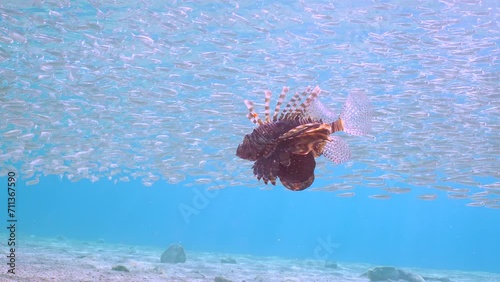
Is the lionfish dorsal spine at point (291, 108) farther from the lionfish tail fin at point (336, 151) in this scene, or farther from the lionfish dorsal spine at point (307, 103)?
the lionfish tail fin at point (336, 151)

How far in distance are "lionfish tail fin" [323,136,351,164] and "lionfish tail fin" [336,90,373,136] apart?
0.10m

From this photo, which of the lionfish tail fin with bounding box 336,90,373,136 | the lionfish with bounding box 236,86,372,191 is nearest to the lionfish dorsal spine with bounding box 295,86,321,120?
the lionfish with bounding box 236,86,372,191

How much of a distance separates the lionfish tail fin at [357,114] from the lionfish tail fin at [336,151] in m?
0.10

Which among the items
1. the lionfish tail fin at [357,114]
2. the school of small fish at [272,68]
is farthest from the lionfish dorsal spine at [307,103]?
the school of small fish at [272,68]

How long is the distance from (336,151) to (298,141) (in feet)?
1.30

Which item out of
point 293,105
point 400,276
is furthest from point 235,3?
point 293,105

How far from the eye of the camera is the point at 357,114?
8.09 ft

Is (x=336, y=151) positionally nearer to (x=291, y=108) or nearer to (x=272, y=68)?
(x=291, y=108)

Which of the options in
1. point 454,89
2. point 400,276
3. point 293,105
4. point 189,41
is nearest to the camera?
point 293,105

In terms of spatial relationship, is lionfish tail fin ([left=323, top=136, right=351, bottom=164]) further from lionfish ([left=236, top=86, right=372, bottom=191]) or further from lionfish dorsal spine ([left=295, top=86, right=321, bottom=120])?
lionfish dorsal spine ([left=295, top=86, right=321, bottom=120])

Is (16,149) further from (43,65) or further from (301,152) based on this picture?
(301,152)

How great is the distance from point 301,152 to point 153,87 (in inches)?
681

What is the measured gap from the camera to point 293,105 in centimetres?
235

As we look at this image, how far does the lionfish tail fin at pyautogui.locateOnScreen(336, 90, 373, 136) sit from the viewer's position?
94.5 inches
